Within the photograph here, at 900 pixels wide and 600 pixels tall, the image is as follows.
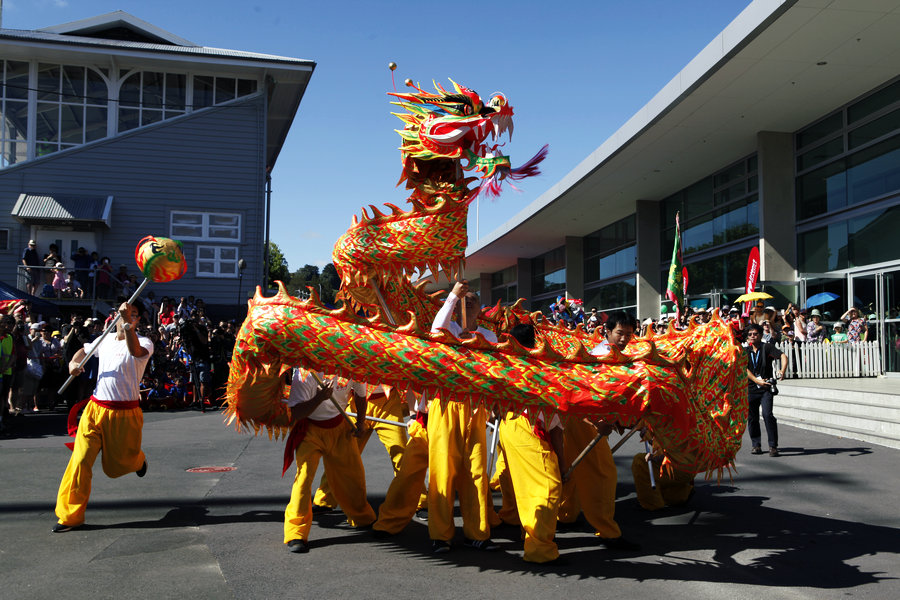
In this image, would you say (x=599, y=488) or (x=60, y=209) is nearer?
(x=599, y=488)

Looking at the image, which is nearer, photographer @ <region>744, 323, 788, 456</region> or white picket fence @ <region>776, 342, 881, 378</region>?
photographer @ <region>744, 323, 788, 456</region>

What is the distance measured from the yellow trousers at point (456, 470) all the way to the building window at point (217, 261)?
56.6 ft

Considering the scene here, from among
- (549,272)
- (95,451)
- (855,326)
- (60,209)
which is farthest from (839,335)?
(549,272)

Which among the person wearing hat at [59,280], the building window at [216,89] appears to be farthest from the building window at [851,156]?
the person wearing hat at [59,280]

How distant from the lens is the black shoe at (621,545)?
535 cm

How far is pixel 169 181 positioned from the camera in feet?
69.8

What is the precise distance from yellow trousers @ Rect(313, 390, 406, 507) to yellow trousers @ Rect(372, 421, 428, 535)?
0.80ft

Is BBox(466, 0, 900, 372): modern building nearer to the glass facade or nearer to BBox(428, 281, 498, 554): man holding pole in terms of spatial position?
the glass facade

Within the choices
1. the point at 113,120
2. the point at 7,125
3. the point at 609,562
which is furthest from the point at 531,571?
the point at 7,125

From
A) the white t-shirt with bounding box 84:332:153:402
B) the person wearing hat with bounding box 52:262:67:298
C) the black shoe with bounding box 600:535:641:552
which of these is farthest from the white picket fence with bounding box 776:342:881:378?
the person wearing hat with bounding box 52:262:67:298

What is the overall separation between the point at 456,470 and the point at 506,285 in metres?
40.2

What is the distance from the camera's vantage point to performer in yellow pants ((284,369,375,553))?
5.38 metres

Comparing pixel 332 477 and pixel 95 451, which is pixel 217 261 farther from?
pixel 332 477

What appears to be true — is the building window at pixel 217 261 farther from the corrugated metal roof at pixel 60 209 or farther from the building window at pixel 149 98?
the building window at pixel 149 98
